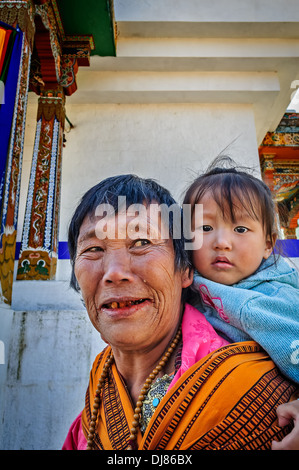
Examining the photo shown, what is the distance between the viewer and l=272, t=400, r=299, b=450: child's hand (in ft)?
2.23

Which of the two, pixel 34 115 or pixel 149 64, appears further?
pixel 34 115

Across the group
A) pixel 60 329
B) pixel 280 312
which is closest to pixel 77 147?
pixel 60 329

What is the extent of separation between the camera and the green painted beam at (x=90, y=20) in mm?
3662

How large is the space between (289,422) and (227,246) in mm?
507

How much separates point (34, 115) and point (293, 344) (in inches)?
218

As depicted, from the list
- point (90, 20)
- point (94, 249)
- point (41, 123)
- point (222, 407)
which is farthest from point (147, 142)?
point (222, 407)

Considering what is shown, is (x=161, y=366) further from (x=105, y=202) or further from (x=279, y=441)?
(x=105, y=202)

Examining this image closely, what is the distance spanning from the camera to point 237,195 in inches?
43.6

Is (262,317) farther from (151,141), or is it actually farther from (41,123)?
(151,141)

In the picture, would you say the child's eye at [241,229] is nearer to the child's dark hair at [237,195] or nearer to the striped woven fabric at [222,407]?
the child's dark hair at [237,195]

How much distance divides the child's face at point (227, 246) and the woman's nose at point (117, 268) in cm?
32

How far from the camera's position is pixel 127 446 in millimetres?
808

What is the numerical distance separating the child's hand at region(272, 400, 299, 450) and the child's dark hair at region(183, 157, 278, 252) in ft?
1.88

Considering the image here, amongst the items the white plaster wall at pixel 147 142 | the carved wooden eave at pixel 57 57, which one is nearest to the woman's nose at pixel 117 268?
the carved wooden eave at pixel 57 57
